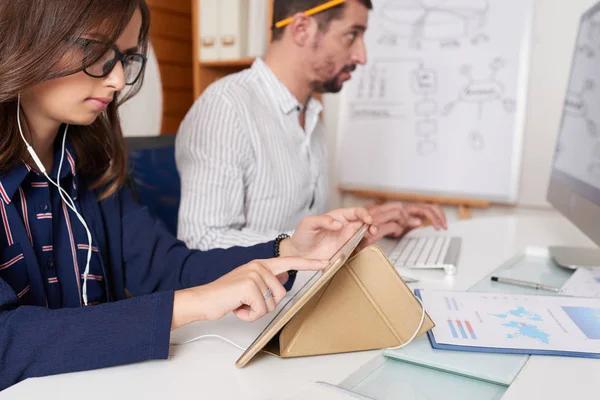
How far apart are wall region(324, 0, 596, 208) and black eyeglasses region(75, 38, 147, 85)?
5.40ft

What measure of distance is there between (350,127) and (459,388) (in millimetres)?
1867

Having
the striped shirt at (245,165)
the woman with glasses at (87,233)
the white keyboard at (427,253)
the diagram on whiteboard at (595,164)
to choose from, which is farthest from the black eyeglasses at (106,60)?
the diagram on whiteboard at (595,164)

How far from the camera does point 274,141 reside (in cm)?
137

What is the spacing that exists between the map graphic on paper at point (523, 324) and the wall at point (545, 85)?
1477mm

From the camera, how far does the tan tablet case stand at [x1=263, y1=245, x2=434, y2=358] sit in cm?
68

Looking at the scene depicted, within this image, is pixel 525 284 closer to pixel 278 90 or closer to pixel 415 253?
pixel 415 253

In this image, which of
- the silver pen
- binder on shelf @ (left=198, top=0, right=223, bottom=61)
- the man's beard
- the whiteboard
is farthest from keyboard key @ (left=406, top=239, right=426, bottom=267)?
binder on shelf @ (left=198, top=0, right=223, bottom=61)

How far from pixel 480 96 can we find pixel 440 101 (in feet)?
0.51

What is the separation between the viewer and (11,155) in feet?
2.68

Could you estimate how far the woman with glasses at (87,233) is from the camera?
0.65 m

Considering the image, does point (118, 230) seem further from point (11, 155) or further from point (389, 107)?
point (389, 107)

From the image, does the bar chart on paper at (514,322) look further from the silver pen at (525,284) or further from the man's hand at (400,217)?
the man's hand at (400,217)

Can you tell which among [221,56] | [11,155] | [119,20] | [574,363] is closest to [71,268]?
[11,155]

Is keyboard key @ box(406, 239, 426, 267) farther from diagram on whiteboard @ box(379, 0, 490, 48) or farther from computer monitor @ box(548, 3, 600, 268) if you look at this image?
diagram on whiteboard @ box(379, 0, 490, 48)
